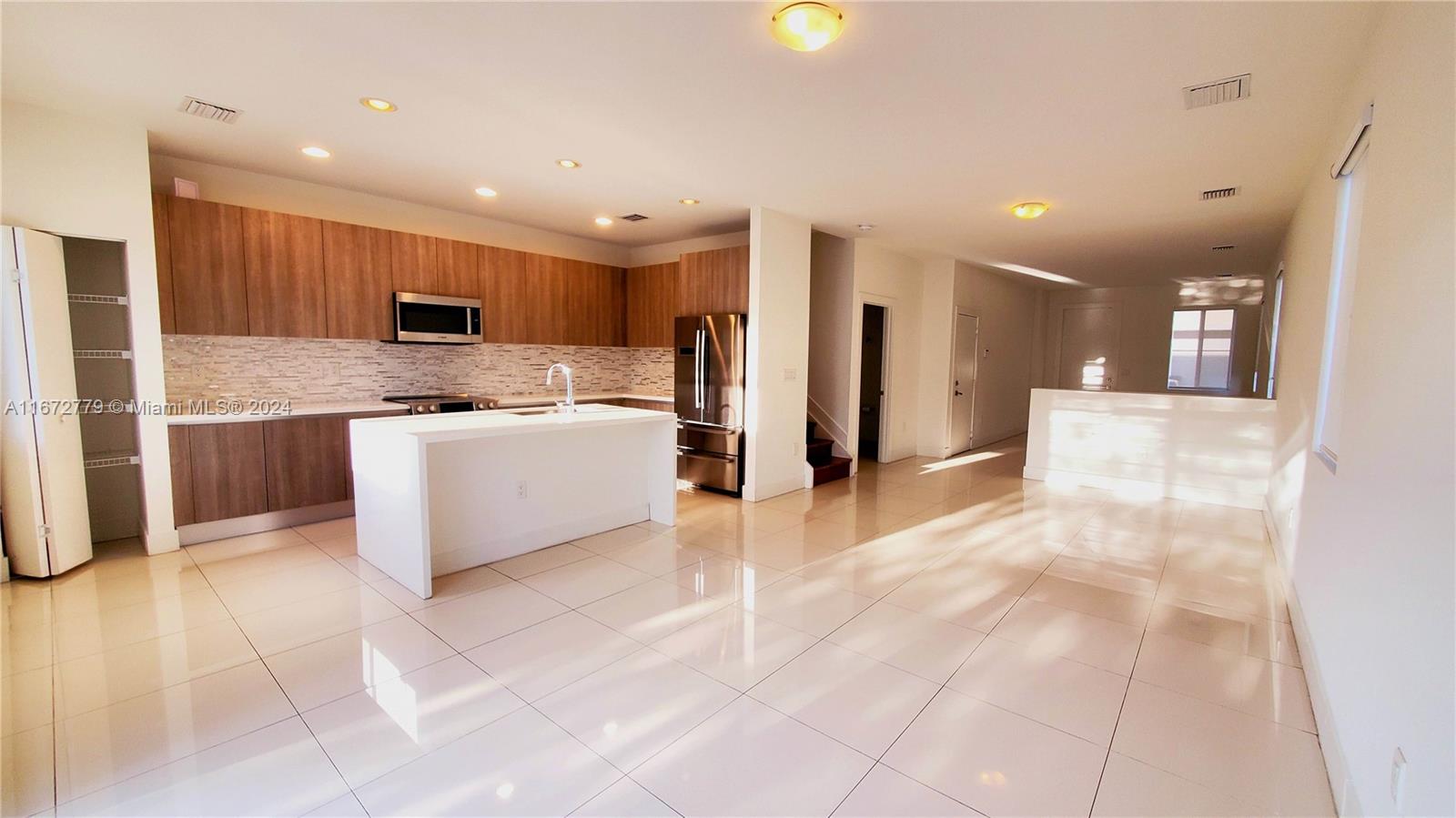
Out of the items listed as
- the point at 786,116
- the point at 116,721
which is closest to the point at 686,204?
the point at 786,116

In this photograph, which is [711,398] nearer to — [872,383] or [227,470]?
[872,383]

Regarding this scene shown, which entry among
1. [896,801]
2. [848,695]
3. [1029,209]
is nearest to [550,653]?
[848,695]

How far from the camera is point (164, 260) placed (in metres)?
3.89

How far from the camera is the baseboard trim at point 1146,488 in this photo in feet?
17.7

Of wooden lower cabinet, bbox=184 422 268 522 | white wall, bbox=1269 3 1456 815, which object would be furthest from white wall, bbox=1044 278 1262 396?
wooden lower cabinet, bbox=184 422 268 522

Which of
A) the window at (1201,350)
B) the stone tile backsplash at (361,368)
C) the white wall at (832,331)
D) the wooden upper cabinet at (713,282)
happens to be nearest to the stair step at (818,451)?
the white wall at (832,331)

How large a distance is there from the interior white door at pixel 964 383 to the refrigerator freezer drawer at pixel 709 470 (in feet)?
12.4

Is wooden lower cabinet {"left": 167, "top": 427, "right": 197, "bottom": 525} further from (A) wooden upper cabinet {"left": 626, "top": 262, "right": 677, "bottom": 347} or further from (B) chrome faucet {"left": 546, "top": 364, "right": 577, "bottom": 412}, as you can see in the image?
(A) wooden upper cabinet {"left": 626, "top": 262, "right": 677, "bottom": 347}

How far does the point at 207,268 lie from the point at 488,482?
2.62 meters

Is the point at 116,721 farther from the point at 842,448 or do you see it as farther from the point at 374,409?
the point at 842,448

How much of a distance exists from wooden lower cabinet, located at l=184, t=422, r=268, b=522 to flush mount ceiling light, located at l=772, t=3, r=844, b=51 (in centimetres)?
429

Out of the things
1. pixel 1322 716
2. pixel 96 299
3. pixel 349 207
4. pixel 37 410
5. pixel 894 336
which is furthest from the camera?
pixel 894 336

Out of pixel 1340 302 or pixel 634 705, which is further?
pixel 1340 302

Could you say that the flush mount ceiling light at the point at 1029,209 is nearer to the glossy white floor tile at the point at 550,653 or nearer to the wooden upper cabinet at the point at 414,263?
the glossy white floor tile at the point at 550,653
